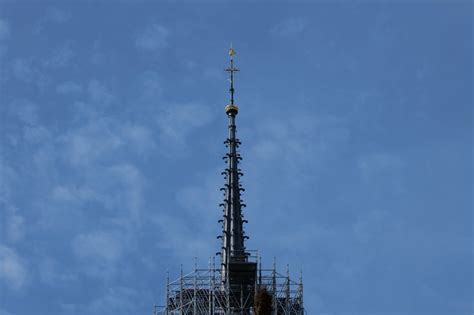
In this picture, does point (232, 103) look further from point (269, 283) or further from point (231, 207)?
point (269, 283)

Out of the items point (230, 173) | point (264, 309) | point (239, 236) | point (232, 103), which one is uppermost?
point (232, 103)

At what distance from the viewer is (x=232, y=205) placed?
13962cm

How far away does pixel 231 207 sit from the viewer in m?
140

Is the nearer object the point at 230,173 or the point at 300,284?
the point at 300,284

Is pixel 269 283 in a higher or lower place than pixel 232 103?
lower

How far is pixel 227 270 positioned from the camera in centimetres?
12775

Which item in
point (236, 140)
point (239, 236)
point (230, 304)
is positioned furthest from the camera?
point (236, 140)

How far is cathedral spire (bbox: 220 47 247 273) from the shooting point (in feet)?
436

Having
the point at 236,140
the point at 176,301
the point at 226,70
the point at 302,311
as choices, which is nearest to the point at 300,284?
the point at 302,311

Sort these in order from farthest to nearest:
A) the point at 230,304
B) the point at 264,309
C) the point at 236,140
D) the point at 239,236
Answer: the point at 236,140
the point at 239,236
the point at 230,304
the point at 264,309

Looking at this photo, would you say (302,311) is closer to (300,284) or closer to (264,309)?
(300,284)

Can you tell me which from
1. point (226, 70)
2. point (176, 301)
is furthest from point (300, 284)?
point (226, 70)

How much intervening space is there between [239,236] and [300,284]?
1013cm

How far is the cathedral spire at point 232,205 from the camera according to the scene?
133m
